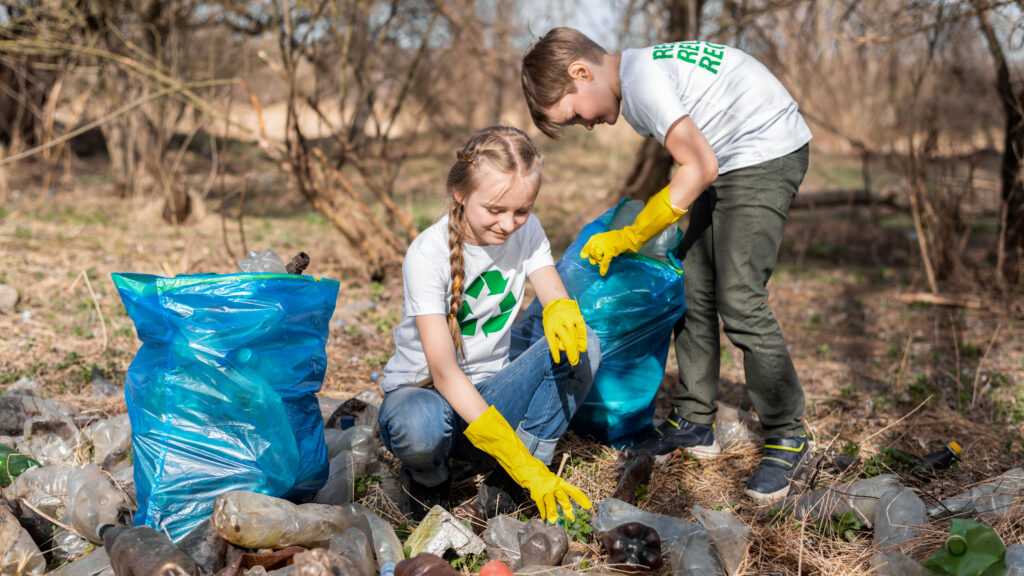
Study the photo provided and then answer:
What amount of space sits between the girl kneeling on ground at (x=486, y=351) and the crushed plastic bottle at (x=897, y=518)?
0.72m

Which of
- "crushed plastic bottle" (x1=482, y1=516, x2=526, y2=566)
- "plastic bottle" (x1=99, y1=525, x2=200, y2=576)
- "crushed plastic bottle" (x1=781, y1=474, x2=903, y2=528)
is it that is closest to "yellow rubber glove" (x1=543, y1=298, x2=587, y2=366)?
"crushed plastic bottle" (x1=482, y1=516, x2=526, y2=566)

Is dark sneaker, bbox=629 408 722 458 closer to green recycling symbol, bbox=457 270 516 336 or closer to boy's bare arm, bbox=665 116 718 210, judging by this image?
green recycling symbol, bbox=457 270 516 336

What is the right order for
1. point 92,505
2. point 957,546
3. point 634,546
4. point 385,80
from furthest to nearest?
1. point 385,80
2. point 92,505
3. point 634,546
4. point 957,546

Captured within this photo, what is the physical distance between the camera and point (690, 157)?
2.00 m

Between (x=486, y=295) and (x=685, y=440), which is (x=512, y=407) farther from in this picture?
(x=685, y=440)

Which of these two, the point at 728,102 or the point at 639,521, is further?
the point at 728,102

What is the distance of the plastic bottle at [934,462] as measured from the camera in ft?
7.41

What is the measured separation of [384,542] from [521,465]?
14.6 inches

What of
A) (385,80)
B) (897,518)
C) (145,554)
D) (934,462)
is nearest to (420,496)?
(145,554)

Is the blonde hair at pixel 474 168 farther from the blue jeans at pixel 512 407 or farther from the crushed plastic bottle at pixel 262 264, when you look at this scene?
the crushed plastic bottle at pixel 262 264

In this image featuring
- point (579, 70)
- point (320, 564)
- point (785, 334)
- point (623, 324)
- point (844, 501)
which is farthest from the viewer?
point (785, 334)

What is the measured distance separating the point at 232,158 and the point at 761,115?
11.6 metres

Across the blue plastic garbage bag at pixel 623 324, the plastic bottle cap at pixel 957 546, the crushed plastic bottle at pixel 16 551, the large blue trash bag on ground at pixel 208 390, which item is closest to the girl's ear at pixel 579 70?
the blue plastic garbage bag at pixel 623 324

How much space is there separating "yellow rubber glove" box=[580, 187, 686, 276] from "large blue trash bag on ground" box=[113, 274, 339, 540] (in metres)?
0.87
